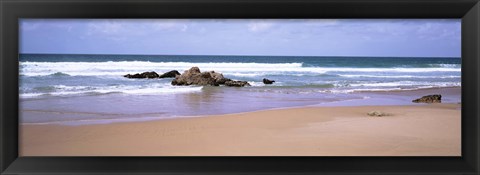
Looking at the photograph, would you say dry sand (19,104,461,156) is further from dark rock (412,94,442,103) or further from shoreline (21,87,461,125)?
dark rock (412,94,442,103)

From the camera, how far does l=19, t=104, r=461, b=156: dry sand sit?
94.0 inches

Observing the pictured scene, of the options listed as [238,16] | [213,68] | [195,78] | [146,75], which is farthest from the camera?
[213,68]

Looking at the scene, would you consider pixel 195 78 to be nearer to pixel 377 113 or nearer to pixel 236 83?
pixel 236 83

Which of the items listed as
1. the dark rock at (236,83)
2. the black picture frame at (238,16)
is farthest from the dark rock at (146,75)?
the black picture frame at (238,16)

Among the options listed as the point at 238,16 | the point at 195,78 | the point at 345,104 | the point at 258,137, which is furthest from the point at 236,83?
the point at 238,16

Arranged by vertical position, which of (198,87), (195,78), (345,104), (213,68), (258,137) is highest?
(213,68)

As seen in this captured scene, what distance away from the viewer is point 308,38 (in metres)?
5.32

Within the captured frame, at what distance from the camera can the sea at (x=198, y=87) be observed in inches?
142

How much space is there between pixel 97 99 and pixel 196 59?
2.06m

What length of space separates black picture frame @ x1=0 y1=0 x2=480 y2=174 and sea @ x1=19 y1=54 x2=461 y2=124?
39.9 inches

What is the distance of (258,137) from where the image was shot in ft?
8.81

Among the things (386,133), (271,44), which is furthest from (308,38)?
(386,133)

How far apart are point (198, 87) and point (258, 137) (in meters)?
2.38

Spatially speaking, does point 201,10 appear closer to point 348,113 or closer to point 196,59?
point 348,113
